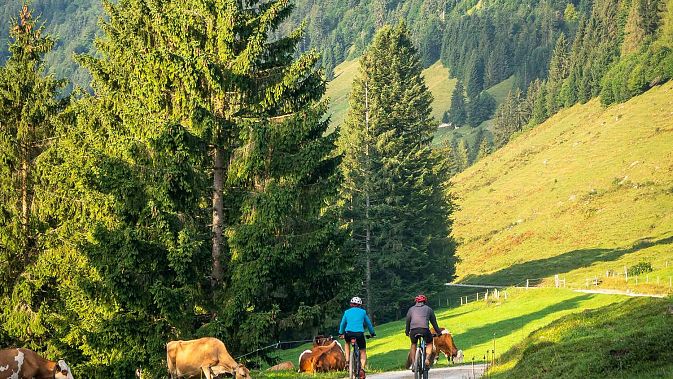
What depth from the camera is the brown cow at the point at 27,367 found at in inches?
919

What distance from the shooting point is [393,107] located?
7075 centimetres

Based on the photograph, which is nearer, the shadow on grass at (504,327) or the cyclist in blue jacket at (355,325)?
the cyclist in blue jacket at (355,325)

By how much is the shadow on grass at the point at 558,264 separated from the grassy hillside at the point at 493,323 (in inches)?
916

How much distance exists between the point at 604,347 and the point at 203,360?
1013 centimetres

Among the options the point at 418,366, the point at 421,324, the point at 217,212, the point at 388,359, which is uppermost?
the point at 217,212

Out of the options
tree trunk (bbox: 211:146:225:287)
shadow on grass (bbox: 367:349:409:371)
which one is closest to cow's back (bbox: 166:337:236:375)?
tree trunk (bbox: 211:146:225:287)

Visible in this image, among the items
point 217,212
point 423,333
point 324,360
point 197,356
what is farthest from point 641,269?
point 197,356

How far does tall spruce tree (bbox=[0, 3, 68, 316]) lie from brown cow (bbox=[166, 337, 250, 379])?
1316 centimetres

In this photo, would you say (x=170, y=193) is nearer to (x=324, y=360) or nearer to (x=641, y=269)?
(x=324, y=360)

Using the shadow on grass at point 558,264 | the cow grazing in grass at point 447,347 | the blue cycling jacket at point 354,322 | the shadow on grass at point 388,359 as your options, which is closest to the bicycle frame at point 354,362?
the blue cycling jacket at point 354,322

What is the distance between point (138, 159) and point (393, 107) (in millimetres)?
44930

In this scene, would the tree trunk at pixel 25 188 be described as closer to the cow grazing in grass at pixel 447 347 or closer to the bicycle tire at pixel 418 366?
the cow grazing in grass at pixel 447 347

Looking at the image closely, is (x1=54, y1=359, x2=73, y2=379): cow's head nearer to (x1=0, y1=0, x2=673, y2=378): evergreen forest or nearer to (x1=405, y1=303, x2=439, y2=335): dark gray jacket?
(x1=0, y1=0, x2=673, y2=378): evergreen forest

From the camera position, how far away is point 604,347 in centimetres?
1783
